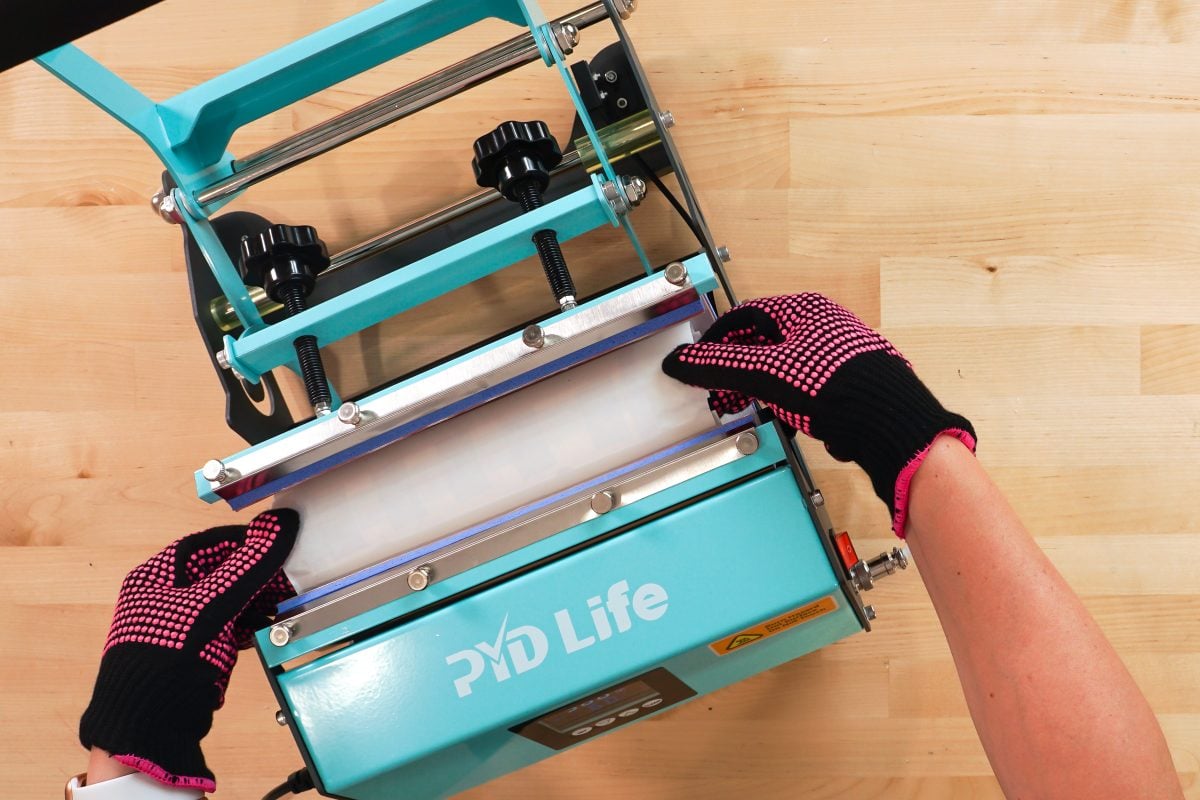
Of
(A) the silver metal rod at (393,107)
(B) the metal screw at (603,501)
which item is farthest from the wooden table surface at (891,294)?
(B) the metal screw at (603,501)

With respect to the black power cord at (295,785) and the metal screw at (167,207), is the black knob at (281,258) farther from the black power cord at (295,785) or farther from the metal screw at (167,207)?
the black power cord at (295,785)

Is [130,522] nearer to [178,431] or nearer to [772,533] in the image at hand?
[178,431]

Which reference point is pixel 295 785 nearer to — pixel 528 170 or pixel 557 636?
pixel 557 636

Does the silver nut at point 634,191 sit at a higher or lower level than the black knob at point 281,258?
lower

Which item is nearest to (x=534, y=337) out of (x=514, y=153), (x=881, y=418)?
(x=514, y=153)

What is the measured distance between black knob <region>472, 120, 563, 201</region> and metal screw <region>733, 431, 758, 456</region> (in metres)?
0.33

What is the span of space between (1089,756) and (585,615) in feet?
1.30

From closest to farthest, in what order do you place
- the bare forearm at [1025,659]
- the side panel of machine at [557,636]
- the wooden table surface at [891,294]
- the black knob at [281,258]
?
the bare forearm at [1025,659]
the side panel of machine at [557,636]
the black knob at [281,258]
the wooden table surface at [891,294]

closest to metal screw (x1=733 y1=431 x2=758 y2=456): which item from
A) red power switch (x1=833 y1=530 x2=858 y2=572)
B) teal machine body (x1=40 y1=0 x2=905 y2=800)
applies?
teal machine body (x1=40 y1=0 x2=905 y2=800)

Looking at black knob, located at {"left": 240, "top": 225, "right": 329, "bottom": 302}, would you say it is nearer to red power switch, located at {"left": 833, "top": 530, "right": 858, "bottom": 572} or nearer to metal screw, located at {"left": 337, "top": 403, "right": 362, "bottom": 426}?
metal screw, located at {"left": 337, "top": 403, "right": 362, "bottom": 426}

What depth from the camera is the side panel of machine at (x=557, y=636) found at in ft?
2.46

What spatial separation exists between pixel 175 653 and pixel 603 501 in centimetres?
42

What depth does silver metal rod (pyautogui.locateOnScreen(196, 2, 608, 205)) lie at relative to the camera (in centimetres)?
89

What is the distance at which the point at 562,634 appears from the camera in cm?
77
